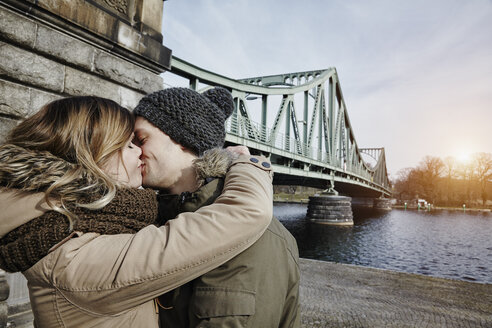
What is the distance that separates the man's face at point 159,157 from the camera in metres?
1.23

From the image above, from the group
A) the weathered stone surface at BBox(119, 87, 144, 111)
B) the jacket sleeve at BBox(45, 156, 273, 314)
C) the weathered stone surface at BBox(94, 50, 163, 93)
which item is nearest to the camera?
the jacket sleeve at BBox(45, 156, 273, 314)

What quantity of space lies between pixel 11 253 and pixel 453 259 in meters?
14.6

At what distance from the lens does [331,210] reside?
19.1m

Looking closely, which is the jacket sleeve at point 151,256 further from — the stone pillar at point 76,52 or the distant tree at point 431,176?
the distant tree at point 431,176

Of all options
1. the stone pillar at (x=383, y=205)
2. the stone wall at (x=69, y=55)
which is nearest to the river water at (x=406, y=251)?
the stone wall at (x=69, y=55)

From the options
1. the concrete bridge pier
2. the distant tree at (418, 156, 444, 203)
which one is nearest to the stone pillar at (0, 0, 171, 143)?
the concrete bridge pier

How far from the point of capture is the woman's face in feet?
3.65

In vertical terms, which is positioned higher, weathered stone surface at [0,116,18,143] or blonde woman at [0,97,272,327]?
weathered stone surface at [0,116,18,143]

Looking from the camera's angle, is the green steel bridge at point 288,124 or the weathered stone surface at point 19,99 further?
the green steel bridge at point 288,124

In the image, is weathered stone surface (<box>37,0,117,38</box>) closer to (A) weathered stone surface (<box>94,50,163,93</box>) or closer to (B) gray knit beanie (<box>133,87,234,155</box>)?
(A) weathered stone surface (<box>94,50,163,93</box>)

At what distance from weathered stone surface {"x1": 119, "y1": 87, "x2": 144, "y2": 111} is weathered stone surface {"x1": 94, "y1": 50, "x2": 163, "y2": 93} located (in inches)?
2.5

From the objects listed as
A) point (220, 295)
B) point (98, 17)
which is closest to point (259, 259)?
point (220, 295)

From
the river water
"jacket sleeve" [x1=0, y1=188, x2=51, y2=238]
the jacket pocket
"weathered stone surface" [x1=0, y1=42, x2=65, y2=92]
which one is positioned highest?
"weathered stone surface" [x1=0, y1=42, x2=65, y2=92]

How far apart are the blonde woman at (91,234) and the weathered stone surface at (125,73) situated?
200 cm
